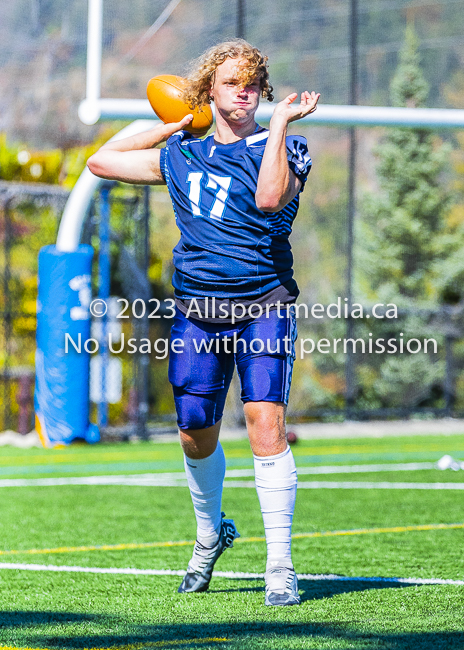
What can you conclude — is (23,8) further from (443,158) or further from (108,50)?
(443,158)

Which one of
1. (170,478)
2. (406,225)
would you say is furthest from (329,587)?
(406,225)

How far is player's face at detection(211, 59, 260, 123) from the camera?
321cm

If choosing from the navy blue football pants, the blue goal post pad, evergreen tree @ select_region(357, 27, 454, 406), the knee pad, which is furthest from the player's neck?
evergreen tree @ select_region(357, 27, 454, 406)

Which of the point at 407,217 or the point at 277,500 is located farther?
the point at 407,217

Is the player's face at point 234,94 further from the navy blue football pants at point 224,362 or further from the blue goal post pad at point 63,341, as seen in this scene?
the blue goal post pad at point 63,341

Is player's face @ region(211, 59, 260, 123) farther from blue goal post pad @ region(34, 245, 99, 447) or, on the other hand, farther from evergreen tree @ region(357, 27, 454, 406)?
evergreen tree @ region(357, 27, 454, 406)

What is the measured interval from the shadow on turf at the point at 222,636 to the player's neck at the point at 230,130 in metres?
1.56

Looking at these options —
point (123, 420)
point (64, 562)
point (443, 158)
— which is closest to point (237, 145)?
point (64, 562)

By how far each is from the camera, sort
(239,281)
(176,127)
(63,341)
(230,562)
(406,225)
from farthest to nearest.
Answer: (406,225), (63,341), (230,562), (176,127), (239,281)

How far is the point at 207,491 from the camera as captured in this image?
3.39 metres

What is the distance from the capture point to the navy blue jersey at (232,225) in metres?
3.19

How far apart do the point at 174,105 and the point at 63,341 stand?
6396 mm

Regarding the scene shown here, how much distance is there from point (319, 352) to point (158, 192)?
3.85 m

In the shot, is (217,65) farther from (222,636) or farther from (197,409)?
(222,636)
